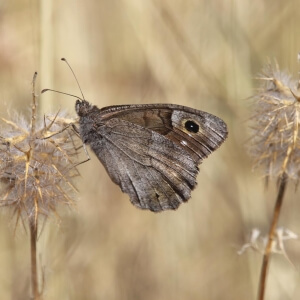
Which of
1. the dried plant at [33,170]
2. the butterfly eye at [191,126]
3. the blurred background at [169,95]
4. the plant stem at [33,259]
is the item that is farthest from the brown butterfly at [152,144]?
the blurred background at [169,95]

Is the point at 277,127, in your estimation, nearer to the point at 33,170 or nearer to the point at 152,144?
the point at 152,144

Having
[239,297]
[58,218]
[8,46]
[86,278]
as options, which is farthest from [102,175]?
[58,218]

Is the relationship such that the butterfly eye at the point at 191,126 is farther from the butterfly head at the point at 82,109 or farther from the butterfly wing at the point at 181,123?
the butterfly head at the point at 82,109

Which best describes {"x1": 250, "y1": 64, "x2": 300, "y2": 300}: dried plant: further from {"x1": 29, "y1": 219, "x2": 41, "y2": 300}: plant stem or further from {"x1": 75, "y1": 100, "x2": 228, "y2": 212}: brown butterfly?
{"x1": 29, "y1": 219, "x2": 41, "y2": 300}: plant stem

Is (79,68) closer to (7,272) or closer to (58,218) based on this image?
(7,272)

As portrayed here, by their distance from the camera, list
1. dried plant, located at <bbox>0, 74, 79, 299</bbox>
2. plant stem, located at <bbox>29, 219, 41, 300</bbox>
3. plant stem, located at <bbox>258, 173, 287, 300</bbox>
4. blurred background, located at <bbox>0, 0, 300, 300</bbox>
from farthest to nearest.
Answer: blurred background, located at <bbox>0, 0, 300, 300</bbox>, plant stem, located at <bbox>258, 173, 287, 300</bbox>, dried plant, located at <bbox>0, 74, 79, 299</bbox>, plant stem, located at <bbox>29, 219, 41, 300</bbox>

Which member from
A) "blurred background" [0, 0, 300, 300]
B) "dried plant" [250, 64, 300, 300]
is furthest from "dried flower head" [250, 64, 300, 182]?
"blurred background" [0, 0, 300, 300]

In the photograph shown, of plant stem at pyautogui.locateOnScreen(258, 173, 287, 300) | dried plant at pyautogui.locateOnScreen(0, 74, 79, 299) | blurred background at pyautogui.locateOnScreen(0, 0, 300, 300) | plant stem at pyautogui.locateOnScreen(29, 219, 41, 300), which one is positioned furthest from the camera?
blurred background at pyautogui.locateOnScreen(0, 0, 300, 300)
